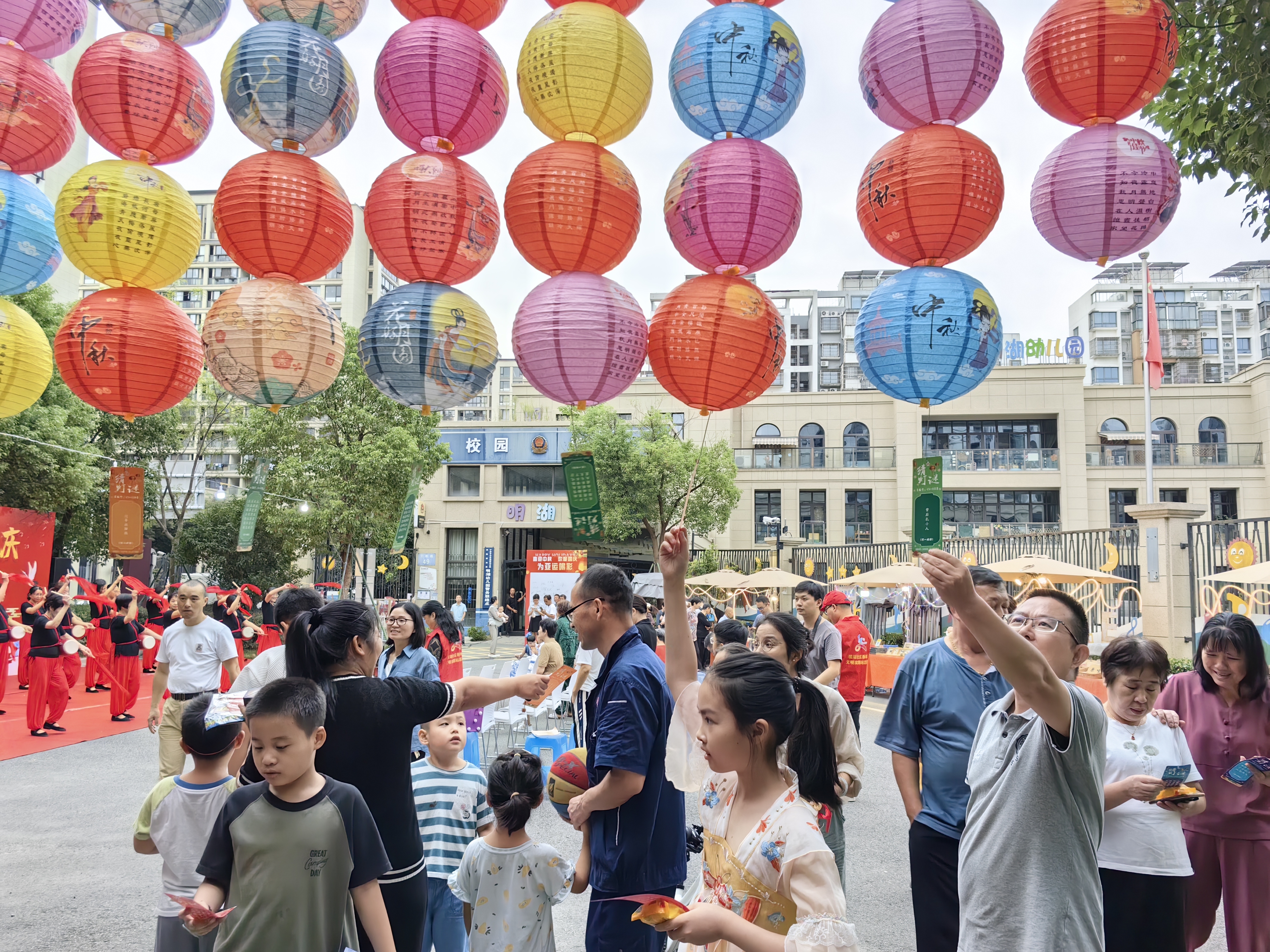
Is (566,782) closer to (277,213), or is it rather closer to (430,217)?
(430,217)

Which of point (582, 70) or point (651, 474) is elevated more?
point (582, 70)

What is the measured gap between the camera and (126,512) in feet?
17.5

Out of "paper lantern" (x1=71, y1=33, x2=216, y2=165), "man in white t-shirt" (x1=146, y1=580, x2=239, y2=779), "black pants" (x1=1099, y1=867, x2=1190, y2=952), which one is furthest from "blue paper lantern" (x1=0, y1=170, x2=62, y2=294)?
"black pants" (x1=1099, y1=867, x2=1190, y2=952)

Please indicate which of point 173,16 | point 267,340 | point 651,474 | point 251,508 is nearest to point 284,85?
point 173,16

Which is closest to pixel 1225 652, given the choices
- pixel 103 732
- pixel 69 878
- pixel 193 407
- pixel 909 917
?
pixel 909 917

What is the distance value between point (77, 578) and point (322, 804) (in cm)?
1432

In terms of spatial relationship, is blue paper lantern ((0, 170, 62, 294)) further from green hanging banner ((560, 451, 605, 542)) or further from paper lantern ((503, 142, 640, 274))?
green hanging banner ((560, 451, 605, 542))

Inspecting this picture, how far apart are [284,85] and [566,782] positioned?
12.2 feet

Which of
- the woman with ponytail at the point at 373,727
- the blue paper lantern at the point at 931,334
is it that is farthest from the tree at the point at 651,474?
the woman with ponytail at the point at 373,727

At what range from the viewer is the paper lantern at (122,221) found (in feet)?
15.2

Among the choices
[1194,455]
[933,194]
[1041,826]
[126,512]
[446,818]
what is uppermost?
[1194,455]

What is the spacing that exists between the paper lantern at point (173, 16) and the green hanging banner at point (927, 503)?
15.0ft

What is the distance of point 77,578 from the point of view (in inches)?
552

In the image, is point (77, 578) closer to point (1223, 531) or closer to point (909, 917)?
point (909, 917)
